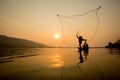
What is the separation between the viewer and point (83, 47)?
67688mm

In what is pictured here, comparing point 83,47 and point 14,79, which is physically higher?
point 83,47

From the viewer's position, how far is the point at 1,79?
9.16 metres

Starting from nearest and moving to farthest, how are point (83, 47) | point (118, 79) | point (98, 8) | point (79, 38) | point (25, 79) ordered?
1. point (118, 79)
2. point (25, 79)
3. point (98, 8)
4. point (79, 38)
5. point (83, 47)

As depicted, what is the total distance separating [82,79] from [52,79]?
78.3 inches

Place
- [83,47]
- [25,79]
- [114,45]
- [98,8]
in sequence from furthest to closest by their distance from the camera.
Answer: [114,45] < [83,47] < [98,8] < [25,79]

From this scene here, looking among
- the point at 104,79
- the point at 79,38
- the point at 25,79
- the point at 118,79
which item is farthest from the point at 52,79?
the point at 79,38

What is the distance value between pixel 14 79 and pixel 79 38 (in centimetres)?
4634

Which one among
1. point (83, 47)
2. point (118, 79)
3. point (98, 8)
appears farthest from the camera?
point (83, 47)

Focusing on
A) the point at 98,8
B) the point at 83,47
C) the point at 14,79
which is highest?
the point at 98,8

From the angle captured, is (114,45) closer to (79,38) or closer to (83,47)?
(83,47)

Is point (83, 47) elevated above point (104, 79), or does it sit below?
above

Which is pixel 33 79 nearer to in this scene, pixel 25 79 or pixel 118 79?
pixel 25 79

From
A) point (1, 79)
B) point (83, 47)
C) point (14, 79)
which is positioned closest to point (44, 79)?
point (14, 79)

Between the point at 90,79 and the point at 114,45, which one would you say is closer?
the point at 90,79
